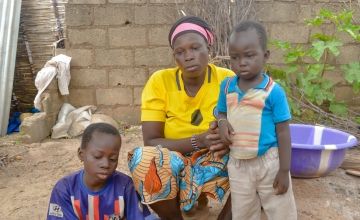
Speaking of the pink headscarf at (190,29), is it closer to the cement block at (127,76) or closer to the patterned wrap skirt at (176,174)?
the patterned wrap skirt at (176,174)

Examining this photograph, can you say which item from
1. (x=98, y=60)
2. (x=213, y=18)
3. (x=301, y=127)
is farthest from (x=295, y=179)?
(x=98, y=60)

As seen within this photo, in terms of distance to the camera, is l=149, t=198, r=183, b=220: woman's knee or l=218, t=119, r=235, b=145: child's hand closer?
l=218, t=119, r=235, b=145: child's hand

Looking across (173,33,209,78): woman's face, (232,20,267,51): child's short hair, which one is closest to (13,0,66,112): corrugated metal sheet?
(173,33,209,78): woman's face

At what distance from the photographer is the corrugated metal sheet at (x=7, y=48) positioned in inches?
178

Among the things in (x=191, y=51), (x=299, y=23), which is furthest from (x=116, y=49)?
(x=191, y=51)

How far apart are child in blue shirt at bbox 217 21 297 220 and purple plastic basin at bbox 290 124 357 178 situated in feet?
2.95

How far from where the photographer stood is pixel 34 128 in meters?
4.11

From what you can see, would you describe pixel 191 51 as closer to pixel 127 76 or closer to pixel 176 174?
pixel 176 174

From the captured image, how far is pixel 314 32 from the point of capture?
14.8 ft

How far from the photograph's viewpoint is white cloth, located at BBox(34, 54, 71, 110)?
425 cm

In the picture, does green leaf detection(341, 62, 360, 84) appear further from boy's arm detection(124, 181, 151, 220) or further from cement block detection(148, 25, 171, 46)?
boy's arm detection(124, 181, 151, 220)

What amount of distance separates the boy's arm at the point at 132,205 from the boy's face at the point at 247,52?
30.7 inches

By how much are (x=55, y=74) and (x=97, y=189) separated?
8.49 feet

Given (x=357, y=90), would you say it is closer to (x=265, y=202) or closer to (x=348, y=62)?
(x=348, y=62)
